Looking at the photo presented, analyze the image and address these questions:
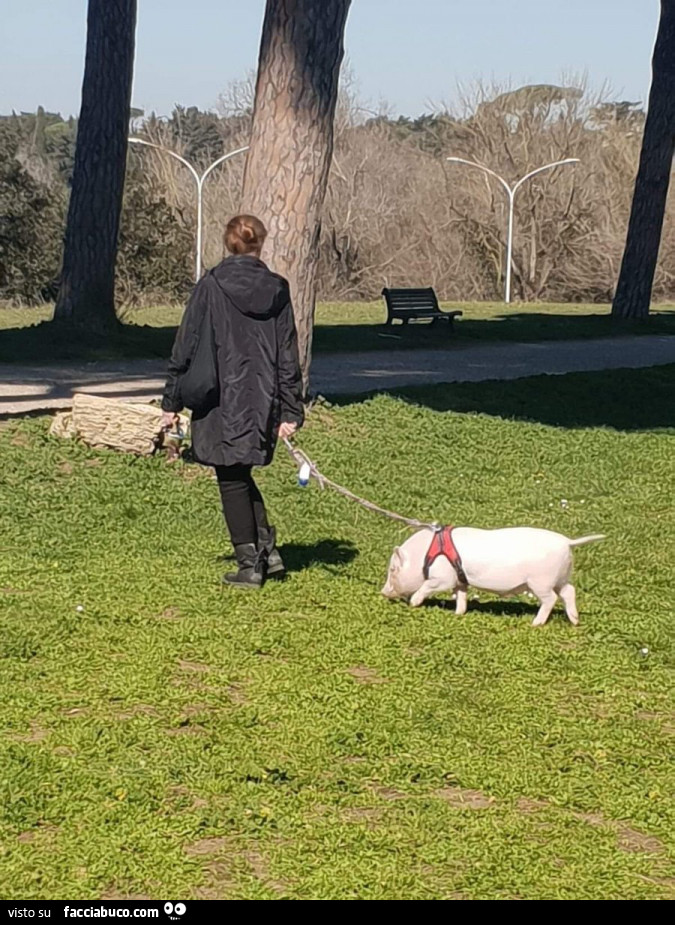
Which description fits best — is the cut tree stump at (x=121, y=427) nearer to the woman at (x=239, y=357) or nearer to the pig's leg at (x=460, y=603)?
the woman at (x=239, y=357)

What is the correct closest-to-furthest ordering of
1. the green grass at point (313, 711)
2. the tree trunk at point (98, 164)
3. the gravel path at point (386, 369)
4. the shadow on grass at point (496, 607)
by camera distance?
the green grass at point (313, 711), the shadow on grass at point (496, 607), the gravel path at point (386, 369), the tree trunk at point (98, 164)

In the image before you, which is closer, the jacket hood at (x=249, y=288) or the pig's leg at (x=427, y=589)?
the pig's leg at (x=427, y=589)

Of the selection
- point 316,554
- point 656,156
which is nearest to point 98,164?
point 656,156

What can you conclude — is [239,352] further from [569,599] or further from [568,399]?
[568,399]

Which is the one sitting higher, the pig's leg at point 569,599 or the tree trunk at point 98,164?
the tree trunk at point 98,164

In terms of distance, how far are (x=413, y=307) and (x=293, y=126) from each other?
13.2 m

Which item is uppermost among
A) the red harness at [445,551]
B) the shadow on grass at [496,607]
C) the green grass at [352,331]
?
the red harness at [445,551]

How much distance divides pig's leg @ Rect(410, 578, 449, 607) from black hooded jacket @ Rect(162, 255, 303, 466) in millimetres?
1015

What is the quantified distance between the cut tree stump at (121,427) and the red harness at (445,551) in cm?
450

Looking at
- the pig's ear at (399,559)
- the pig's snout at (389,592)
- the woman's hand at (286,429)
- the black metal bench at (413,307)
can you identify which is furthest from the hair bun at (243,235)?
the black metal bench at (413,307)

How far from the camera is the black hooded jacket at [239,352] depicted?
759 centimetres

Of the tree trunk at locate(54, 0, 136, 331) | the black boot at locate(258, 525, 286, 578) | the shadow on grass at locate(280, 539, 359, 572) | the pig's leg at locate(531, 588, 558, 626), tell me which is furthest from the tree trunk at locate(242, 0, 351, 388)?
the tree trunk at locate(54, 0, 136, 331)

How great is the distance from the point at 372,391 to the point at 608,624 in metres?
8.27

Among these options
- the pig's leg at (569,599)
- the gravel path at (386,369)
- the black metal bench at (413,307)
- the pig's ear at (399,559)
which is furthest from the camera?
the black metal bench at (413,307)
